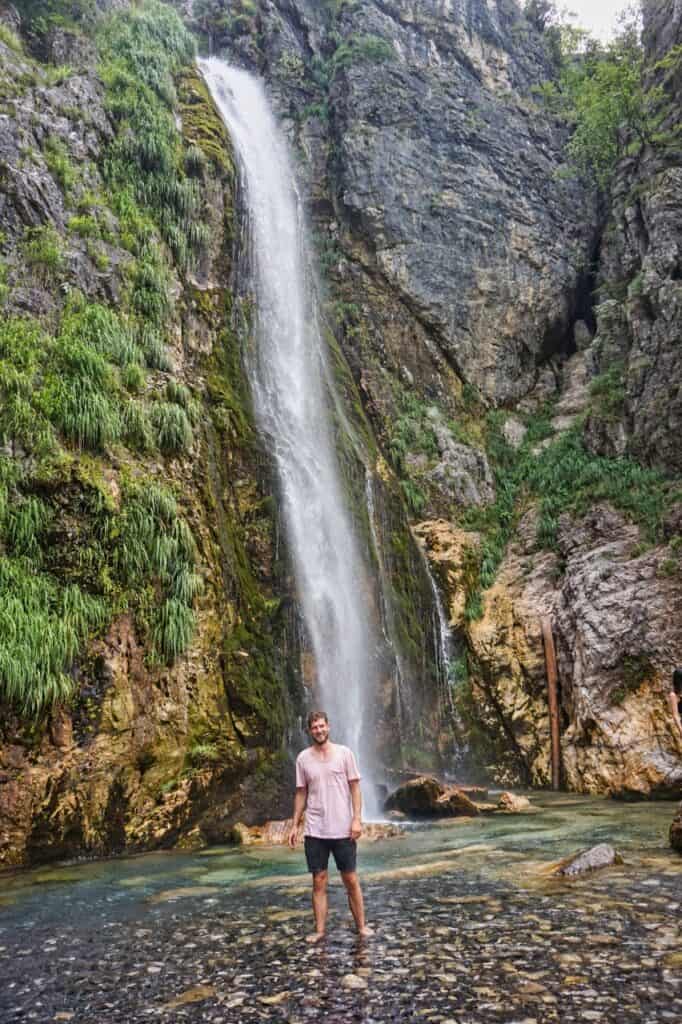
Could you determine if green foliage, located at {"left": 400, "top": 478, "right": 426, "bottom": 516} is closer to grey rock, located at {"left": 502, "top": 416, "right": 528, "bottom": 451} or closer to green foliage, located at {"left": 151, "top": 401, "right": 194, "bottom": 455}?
grey rock, located at {"left": 502, "top": 416, "right": 528, "bottom": 451}

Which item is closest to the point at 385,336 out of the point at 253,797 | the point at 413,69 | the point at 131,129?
the point at 131,129

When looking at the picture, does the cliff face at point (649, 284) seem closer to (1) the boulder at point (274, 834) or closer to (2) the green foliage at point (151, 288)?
(1) the boulder at point (274, 834)

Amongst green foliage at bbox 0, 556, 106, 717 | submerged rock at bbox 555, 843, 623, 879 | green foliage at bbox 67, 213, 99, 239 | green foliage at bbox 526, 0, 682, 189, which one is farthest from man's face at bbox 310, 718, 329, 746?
green foliage at bbox 526, 0, 682, 189

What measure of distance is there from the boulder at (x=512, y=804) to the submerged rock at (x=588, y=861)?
5004 millimetres

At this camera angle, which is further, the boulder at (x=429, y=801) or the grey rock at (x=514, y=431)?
the grey rock at (x=514, y=431)

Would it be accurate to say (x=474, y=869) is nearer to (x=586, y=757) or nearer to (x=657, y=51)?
(x=586, y=757)

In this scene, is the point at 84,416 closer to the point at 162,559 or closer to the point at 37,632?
the point at 162,559

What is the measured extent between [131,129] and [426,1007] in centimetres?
1793

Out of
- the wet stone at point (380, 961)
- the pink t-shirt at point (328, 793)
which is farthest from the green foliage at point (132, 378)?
the pink t-shirt at point (328, 793)

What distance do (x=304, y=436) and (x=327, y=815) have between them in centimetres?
1244

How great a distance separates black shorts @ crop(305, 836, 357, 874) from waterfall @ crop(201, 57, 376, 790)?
8390mm

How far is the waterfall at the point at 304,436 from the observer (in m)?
13.8

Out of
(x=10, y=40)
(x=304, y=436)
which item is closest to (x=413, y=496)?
(x=304, y=436)

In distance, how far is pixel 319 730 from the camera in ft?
A: 15.3
